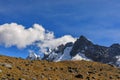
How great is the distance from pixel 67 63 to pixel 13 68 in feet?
66.6

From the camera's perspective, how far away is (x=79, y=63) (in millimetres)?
80938

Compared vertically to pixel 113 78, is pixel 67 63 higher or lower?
higher

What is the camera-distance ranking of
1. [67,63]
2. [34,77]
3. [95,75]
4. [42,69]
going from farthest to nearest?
[67,63] < [95,75] < [42,69] < [34,77]

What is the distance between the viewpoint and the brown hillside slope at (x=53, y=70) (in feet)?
190

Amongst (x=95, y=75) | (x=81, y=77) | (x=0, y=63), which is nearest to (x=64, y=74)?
(x=81, y=77)

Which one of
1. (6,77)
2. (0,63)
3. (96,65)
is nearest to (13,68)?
(0,63)

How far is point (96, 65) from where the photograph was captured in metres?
82.3

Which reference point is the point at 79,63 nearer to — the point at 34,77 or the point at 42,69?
the point at 42,69

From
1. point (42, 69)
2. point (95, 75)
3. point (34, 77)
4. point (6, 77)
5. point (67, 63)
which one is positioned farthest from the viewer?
point (67, 63)

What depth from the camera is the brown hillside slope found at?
57975mm

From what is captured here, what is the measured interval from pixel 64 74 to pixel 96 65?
57.4 feet

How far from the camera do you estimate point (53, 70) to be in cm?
6825

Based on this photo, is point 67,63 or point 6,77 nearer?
point 6,77

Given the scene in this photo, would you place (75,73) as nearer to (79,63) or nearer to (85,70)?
(85,70)
